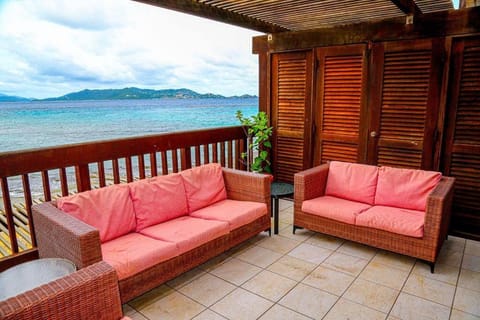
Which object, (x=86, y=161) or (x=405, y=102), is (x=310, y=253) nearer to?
(x=405, y=102)

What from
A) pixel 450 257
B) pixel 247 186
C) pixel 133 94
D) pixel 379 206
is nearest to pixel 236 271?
pixel 247 186

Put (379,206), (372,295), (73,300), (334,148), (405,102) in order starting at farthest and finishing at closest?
(334,148) < (405,102) < (379,206) < (372,295) < (73,300)

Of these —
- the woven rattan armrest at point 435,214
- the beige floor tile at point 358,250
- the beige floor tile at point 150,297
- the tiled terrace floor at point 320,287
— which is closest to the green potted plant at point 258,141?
the tiled terrace floor at point 320,287

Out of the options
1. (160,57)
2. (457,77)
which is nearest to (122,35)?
(160,57)

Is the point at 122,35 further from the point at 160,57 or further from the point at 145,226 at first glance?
the point at 145,226

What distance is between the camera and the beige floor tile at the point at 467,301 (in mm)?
2068

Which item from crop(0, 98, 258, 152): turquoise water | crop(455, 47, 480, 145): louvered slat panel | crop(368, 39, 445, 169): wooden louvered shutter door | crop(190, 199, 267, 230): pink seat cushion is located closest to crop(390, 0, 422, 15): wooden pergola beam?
crop(368, 39, 445, 169): wooden louvered shutter door

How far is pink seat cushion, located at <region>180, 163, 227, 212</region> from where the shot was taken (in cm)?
301

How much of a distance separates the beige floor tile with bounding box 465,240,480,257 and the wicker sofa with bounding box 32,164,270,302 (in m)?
1.92

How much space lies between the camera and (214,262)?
2.77 meters

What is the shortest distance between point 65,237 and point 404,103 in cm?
341

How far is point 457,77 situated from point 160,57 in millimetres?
17124

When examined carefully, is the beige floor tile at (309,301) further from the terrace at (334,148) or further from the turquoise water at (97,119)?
the turquoise water at (97,119)

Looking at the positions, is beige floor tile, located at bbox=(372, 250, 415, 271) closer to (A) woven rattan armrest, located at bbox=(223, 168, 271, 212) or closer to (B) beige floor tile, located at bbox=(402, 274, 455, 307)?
(B) beige floor tile, located at bbox=(402, 274, 455, 307)
